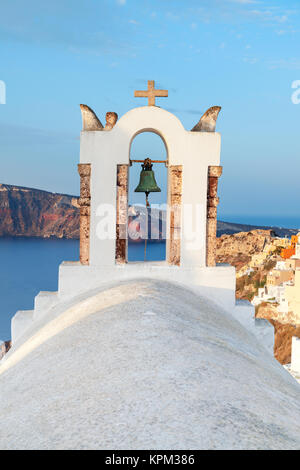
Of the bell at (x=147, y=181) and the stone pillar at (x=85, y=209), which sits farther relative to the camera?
the bell at (x=147, y=181)

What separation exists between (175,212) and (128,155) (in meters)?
0.89

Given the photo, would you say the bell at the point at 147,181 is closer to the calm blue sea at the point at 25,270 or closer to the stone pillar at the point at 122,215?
the stone pillar at the point at 122,215

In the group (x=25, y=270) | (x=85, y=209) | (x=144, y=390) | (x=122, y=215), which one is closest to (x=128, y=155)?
(x=122, y=215)

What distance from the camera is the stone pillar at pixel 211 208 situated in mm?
5668

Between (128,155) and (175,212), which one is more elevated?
(128,155)

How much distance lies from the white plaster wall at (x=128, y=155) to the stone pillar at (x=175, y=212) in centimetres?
6

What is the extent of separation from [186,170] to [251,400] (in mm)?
3665

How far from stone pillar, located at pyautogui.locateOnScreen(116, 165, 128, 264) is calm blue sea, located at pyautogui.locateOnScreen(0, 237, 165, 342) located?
4623 centimetres

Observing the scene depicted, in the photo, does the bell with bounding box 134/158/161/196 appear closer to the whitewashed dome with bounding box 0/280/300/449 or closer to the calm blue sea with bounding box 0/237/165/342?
the whitewashed dome with bounding box 0/280/300/449

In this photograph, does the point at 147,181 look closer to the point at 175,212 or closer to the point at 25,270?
the point at 175,212

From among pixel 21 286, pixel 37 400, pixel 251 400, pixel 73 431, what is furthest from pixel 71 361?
pixel 21 286

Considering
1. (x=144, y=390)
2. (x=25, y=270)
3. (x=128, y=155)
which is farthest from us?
(x=25, y=270)

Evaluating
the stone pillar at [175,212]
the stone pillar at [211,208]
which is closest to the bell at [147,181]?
the stone pillar at [175,212]

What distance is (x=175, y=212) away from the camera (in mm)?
5629
